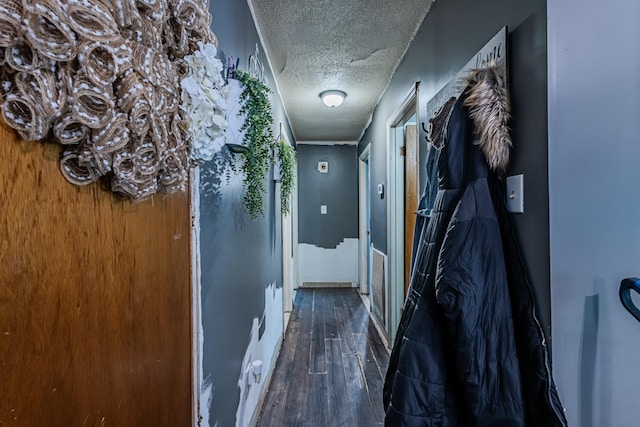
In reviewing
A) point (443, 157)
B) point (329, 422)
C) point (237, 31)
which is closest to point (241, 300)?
point (329, 422)

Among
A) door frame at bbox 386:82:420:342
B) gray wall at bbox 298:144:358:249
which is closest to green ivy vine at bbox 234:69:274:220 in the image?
door frame at bbox 386:82:420:342

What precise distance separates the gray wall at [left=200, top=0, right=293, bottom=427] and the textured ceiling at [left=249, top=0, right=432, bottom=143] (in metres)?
0.25

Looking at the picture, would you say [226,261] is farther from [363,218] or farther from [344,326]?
[363,218]

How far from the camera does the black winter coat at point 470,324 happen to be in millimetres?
840

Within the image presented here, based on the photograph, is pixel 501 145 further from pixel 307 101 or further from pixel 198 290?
pixel 307 101

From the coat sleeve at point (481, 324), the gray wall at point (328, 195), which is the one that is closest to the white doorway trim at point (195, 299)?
the coat sleeve at point (481, 324)

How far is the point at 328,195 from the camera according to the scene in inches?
205

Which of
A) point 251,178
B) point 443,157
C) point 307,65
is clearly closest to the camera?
point 443,157

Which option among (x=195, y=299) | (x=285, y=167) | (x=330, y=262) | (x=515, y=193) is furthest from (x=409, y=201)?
(x=330, y=262)

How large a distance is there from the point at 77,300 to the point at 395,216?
99.1 inches

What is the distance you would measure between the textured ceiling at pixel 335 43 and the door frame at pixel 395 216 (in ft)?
1.52

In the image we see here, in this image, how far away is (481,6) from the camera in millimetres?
1242

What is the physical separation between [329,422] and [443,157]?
1750mm

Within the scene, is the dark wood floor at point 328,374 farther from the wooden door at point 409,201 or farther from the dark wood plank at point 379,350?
the wooden door at point 409,201
